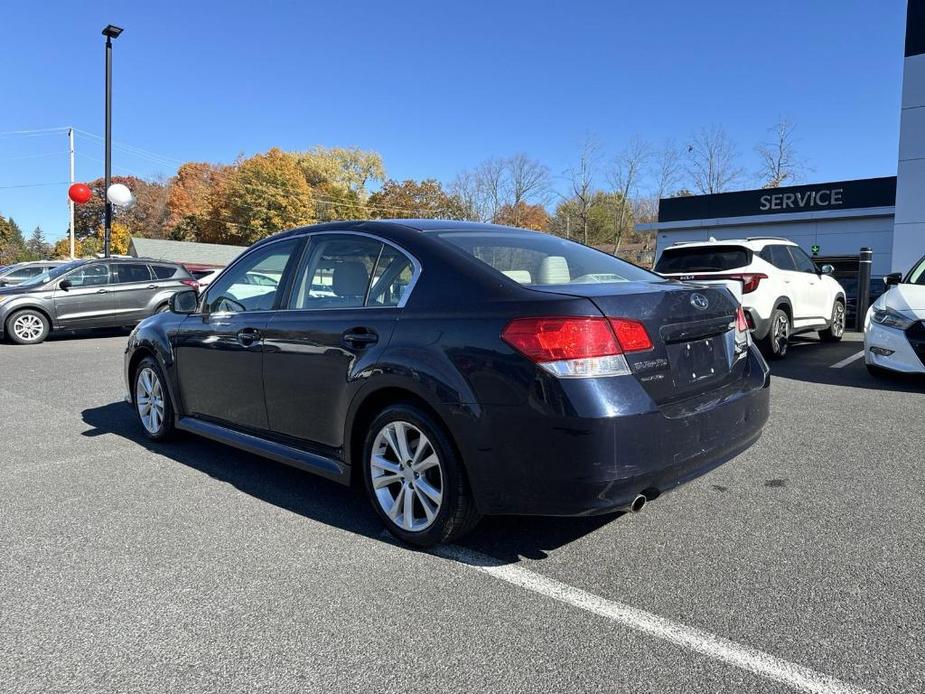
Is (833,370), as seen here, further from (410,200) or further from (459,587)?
(410,200)

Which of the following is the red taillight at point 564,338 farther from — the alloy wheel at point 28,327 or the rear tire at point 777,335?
the alloy wheel at point 28,327

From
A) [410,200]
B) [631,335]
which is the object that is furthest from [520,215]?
[631,335]

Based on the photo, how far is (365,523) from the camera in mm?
3602

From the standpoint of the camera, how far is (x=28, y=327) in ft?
41.8

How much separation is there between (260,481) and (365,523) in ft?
3.52

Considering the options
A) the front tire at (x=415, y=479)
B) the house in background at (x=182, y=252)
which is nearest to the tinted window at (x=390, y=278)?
the front tire at (x=415, y=479)

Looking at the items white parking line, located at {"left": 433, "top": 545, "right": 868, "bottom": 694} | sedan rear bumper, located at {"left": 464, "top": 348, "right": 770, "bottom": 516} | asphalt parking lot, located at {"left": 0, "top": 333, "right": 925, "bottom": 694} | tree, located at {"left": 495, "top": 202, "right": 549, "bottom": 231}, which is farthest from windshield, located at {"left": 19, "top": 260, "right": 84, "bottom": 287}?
tree, located at {"left": 495, "top": 202, "right": 549, "bottom": 231}

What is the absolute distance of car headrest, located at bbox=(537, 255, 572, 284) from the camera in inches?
135

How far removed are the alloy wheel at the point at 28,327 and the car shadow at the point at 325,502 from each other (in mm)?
8636

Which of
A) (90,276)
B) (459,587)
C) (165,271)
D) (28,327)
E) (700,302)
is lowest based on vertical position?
(459,587)

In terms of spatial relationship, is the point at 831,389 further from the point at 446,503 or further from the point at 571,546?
the point at 446,503

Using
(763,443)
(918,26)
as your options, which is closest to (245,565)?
(763,443)

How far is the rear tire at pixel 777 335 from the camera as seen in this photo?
8.74 metres

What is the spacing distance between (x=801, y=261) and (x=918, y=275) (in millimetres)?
2118
